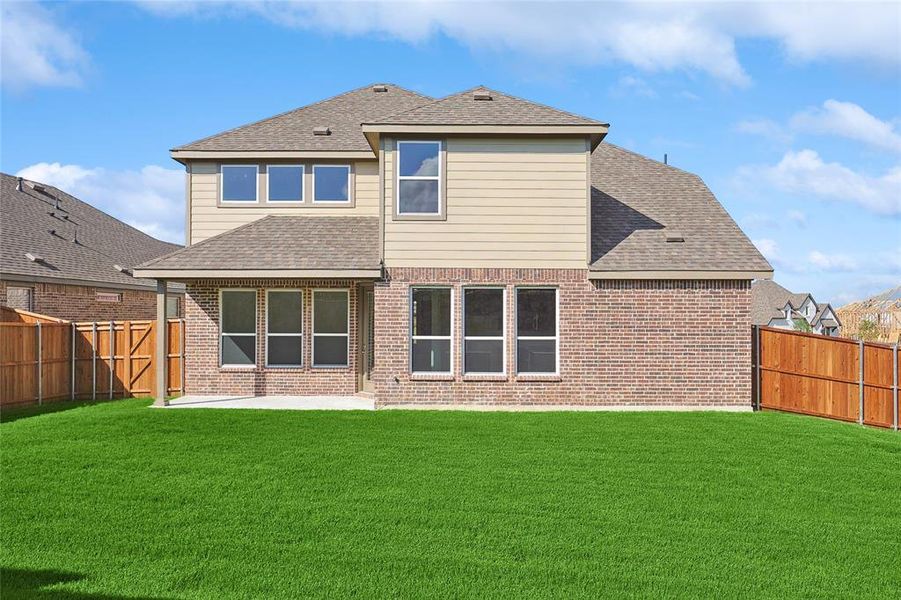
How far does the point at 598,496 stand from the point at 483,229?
24.3 ft

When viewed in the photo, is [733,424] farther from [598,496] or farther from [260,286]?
[260,286]

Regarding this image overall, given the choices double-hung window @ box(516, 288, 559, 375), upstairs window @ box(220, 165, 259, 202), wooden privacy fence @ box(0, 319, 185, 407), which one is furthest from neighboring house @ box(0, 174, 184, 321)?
double-hung window @ box(516, 288, 559, 375)

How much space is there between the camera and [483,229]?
47.2ft

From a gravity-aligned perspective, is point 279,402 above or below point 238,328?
below

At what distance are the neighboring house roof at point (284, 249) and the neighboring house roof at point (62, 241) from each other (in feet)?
22.8

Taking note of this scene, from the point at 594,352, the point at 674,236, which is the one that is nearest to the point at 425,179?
the point at 594,352

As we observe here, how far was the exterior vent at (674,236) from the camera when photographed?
15.3 m

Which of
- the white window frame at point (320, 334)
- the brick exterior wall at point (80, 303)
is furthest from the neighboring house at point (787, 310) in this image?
the white window frame at point (320, 334)

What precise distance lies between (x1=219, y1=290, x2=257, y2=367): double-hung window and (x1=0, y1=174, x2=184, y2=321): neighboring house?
6.94m

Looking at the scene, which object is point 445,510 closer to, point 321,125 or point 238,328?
point 238,328

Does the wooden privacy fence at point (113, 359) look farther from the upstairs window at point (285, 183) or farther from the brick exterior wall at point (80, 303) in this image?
the brick exterior wall at point (80, 303)

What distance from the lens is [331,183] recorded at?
16891mm

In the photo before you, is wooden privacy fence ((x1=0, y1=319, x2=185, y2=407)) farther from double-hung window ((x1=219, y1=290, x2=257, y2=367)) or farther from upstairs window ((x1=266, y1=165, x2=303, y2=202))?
upstairs window ((x1=266, y1=165, x2=303, y2=202))

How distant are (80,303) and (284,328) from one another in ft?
29.3
